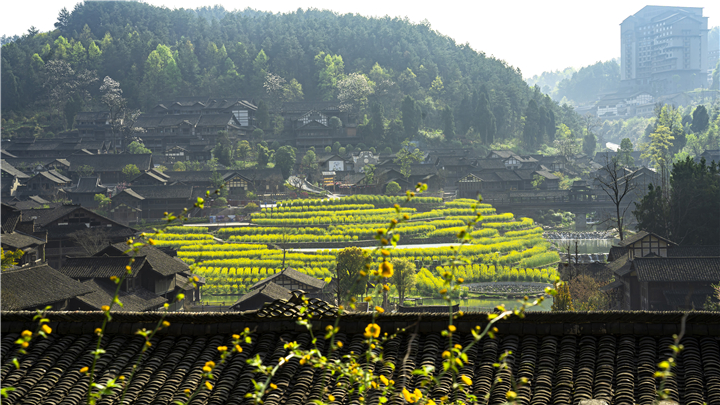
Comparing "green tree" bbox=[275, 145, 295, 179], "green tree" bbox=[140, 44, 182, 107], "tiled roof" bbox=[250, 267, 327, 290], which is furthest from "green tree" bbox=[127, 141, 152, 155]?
"tiled roof" bbox=[250, 267, 327, 290]

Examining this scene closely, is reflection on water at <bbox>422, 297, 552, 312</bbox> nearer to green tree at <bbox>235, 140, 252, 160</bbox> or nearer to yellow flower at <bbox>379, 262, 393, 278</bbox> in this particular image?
yellow flower at <bbox>379, 262, 393, 278</bbox>

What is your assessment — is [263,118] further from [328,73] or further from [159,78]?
[159,78]

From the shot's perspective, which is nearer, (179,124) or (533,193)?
(533,193)

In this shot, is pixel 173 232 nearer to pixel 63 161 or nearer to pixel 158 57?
pixel 63 161

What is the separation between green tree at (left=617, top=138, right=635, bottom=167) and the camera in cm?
5710

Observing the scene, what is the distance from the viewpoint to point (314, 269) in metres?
29.3

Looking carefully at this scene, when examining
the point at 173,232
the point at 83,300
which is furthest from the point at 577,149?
the point at 83,300

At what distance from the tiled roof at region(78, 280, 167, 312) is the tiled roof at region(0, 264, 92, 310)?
60 centimetres

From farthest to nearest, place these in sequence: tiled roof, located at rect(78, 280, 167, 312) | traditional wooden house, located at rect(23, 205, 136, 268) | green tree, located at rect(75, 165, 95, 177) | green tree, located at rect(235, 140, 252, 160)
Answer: green tree, located at rect(235, 140, 252, 160)
green tree, located at rect(75, 165, 95, 177)
traditional wooden house, located at rect(23, 205, 136, 268)
tiled roof, located at rect(78, 280, 167, 312)

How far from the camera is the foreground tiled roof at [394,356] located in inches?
180

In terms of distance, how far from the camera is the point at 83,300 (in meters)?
17.8

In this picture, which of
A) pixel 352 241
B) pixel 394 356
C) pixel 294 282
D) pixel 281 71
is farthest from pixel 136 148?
pixel 394 356

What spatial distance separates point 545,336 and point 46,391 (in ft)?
13.9

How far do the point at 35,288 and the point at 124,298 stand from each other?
3.51 metres
